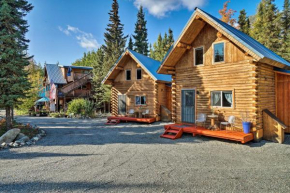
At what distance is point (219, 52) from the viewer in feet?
30.1

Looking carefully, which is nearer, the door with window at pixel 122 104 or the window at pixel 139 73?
the window at pixel 139 73

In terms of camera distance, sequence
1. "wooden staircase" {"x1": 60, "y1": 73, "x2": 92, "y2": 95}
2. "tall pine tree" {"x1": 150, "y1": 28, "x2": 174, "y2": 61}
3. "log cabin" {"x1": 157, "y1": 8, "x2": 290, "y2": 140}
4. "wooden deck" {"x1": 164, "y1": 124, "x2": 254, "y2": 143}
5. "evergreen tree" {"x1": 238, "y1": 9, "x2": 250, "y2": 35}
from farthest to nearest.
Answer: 1. "tall pine tree" {"x1": 150, "y1": 28, "x2": 174, "y2": 61}
2. "evergreen tree" {"x1": 238, "y1": 9, "x2": 250, "y2": 35}
3. "wooden staircase" {"x1": 60, "y1": 73, "x2": 92, "y2": 95}
4. "log cabin" {"x1": 157, "y1": 8, "x2": 290, "y2": 140}
5. "wooden deck" {"x1": 164, "y1": 124, "x2": 254, "y2": 143}

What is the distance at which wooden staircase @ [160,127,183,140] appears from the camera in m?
8.81

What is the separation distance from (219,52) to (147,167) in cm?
755

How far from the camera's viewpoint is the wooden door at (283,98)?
8.82 meters

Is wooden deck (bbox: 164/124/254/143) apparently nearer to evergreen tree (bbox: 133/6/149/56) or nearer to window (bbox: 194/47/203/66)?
window (bbox: 194/47/203/66)

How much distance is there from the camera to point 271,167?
5.07 m

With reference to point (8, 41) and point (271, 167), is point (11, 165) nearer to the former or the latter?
point (8, 41)

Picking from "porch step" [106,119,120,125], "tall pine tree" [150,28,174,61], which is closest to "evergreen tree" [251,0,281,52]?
"tall pine tree" [150,28,174,61]

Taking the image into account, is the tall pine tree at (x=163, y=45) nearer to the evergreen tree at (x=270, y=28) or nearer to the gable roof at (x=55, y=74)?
the evergreen tree at (x=270, y=28)

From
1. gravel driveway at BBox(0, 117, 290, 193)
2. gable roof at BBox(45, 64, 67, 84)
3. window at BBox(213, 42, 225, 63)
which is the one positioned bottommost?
gravel driveway at BBox(0, 117, 290, 193)

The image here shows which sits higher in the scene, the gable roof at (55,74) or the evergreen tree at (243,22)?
the evergreen tree at (243,22)

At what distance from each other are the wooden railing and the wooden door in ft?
5.52

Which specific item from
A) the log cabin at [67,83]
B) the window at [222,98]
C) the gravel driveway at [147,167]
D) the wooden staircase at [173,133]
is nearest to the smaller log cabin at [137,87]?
the wooden staircase at [173,133]
